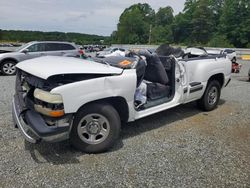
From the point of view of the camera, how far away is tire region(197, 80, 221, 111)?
6070 millimetres

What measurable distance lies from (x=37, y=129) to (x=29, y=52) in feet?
31.4

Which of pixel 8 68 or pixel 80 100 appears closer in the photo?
pixel 80 100

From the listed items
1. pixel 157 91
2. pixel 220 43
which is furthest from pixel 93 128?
pixel 220 43

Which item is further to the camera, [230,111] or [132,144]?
[230,111]

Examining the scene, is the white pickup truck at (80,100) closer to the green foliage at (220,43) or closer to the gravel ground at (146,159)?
the gravel ground at (146,159)

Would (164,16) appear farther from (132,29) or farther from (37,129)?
(37,129)

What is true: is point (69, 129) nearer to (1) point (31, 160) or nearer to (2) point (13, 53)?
(1) point (31, 160)

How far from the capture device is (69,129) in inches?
138

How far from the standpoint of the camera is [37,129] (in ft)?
11.1

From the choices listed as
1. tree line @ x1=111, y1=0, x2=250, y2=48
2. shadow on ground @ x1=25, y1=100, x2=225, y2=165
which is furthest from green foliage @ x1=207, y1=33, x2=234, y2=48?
shadow on ground @ x1=25, y1=100, x2=225, y2=165

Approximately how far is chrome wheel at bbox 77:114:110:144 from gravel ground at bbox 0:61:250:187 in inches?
9.4

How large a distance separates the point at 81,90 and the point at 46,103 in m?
0.46

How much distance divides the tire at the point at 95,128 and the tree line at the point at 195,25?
57.5 metres

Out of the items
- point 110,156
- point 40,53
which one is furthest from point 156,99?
point 40,53
